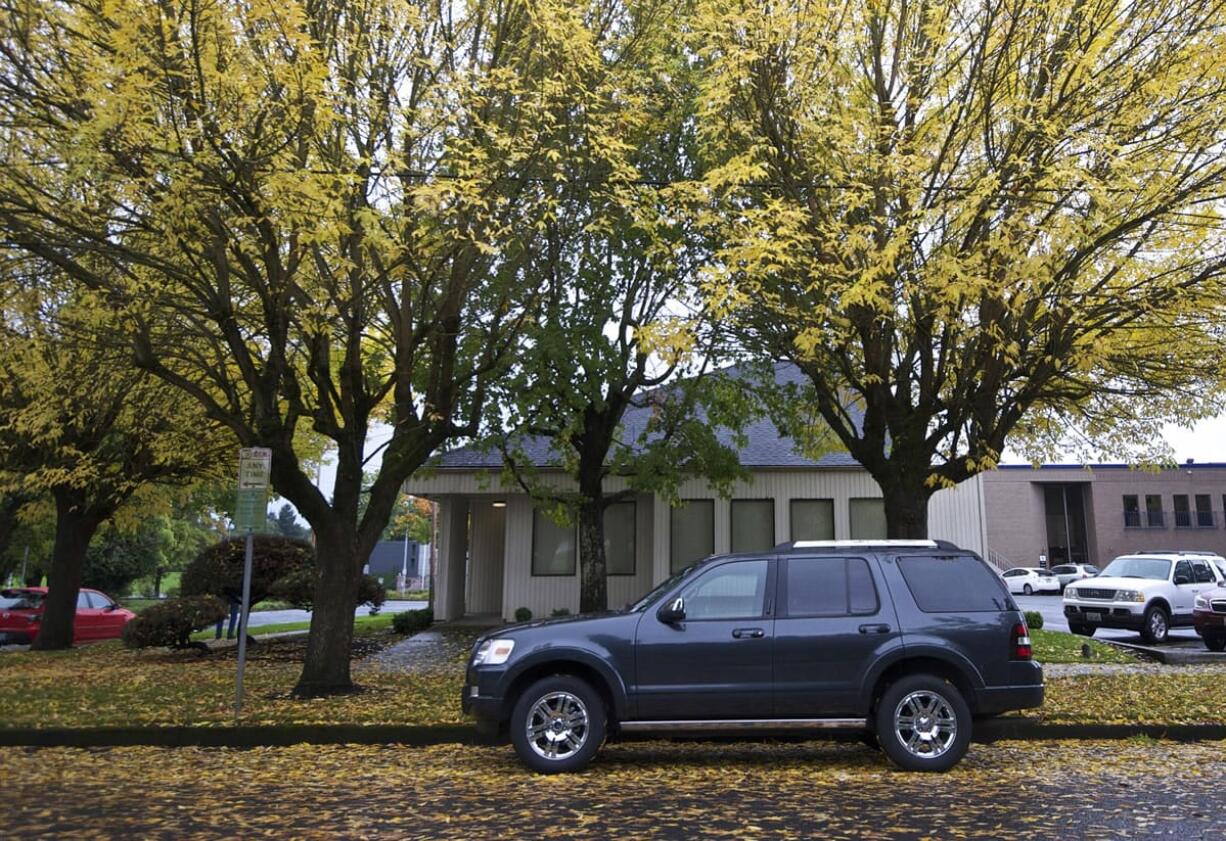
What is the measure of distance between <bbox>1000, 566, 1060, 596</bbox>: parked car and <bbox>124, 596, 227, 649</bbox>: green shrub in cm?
3754

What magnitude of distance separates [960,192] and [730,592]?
5696 mm

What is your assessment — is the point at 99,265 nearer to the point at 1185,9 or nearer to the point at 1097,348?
the point at 1097,348

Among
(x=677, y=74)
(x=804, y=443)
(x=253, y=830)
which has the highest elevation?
(x=677, y=74)

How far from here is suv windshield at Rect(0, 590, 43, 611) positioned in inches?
760

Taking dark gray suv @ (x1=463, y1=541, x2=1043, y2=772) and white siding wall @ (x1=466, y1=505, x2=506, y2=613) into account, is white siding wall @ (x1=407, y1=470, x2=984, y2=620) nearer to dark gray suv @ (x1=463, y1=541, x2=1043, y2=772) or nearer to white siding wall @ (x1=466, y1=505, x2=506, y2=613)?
white siding wall @ (x1=466, y1=505, x2=506, y2=613)

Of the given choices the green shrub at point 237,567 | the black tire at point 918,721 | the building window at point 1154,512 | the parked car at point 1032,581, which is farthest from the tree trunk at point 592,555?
the building window at point 1154,512

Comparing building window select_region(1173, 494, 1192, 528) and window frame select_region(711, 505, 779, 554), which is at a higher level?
building window select_region(1173, 494, 1192, 528)

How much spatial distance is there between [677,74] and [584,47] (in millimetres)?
3187

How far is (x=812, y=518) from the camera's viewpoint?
68.3ft

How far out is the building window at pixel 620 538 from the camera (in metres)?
21.2

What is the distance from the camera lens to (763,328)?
12.0m

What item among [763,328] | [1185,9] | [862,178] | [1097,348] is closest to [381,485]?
[763,328]

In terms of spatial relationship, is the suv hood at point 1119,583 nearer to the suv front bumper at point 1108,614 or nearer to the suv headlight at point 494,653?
the suv front bumper at point 1108,614

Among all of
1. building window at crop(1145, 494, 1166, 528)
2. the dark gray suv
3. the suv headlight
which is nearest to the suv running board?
the dark gray suv
